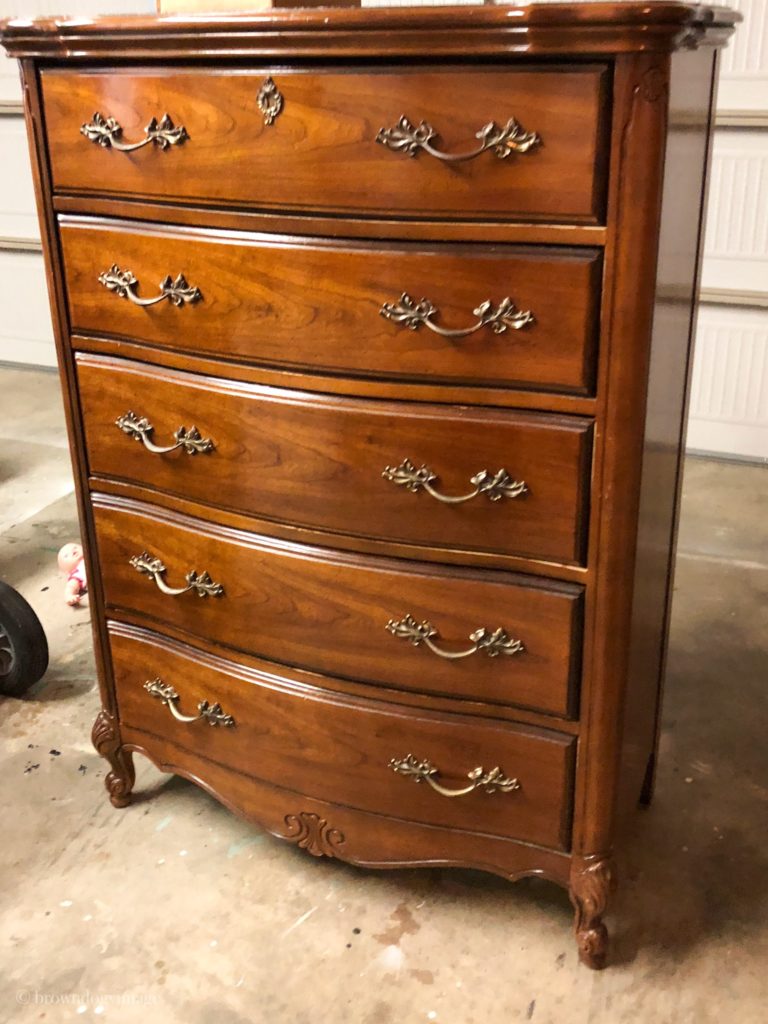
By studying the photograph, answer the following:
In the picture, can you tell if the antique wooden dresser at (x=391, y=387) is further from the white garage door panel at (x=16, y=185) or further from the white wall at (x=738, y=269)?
the white garage door panel at (x=16, y=185)

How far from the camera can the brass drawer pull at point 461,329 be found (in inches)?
40.2

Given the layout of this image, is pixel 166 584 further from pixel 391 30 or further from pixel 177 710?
pixel 391 30

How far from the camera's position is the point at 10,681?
1830 millimetres

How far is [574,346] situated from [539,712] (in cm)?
43

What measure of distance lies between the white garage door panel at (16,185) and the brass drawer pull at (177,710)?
2.57m

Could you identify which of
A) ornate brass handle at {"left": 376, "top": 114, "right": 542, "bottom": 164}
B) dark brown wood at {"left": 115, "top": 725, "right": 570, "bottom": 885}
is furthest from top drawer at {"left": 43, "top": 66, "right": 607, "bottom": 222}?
dark brown wood at {"left": 115, "top": 725, "right": 570, "bottom": 885}

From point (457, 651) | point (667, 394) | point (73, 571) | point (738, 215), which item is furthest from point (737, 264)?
point (457, 651)

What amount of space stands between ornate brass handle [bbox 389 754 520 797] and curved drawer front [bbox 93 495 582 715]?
100 mm

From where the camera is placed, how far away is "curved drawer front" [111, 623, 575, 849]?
4.01 ft

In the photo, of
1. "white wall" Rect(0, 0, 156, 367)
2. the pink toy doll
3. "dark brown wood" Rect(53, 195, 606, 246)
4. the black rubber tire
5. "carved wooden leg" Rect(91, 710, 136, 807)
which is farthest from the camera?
"white wall" Rect(0, 0, 156, 367)

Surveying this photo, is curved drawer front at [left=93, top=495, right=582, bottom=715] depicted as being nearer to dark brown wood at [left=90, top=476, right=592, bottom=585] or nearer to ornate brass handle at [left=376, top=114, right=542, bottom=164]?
dark brown wood at [left=90, top=476, right=592, bottom=585]

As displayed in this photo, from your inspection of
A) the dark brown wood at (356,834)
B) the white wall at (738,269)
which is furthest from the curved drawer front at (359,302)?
the white wall at (738,269)

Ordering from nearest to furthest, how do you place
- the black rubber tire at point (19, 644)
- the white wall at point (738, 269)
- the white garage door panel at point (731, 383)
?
the black rubber tire at point (19, 644) < the white wall at point (738, 269) < the white garage door panel at point (731, 383)

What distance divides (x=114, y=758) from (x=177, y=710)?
190 mm
